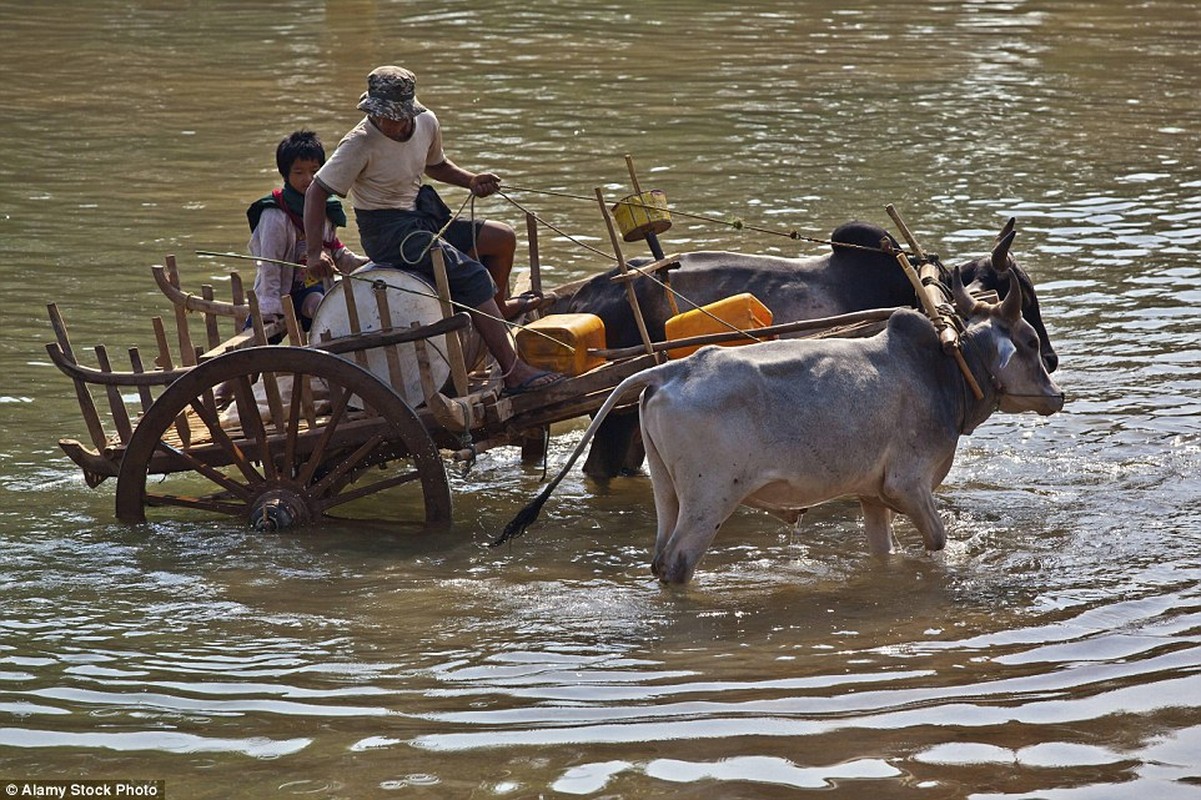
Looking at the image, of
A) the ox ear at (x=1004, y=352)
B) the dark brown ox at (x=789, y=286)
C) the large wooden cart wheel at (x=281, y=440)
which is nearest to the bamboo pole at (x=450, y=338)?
the large wooden cart wheel at (x=281, y=440)

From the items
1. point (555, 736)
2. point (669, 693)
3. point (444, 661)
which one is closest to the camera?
point (555, 736)

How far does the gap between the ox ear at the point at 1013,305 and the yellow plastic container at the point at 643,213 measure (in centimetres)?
175

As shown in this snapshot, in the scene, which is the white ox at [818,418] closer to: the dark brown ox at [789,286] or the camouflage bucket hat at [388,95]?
the dark brown ox at [789,286]

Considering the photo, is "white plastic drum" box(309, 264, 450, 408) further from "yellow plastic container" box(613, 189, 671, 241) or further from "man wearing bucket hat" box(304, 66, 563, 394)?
"yellow plastic container" box(613, 189, 671, 241)

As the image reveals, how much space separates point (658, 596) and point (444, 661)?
1138mm

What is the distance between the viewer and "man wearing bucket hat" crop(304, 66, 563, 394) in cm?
746

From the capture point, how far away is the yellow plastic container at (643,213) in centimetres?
810

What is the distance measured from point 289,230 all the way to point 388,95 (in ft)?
3.68

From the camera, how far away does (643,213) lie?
814 cm

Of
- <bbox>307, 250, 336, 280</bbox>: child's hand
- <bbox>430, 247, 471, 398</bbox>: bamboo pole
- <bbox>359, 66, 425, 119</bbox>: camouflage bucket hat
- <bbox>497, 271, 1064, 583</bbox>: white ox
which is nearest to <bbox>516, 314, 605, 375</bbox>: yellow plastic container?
<bbox>430, 247, 471, 398</bbox>: bamboo pole

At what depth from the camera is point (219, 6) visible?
26.2 metres

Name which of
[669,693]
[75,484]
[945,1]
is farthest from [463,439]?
[945,1]

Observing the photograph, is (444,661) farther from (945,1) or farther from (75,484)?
(945,1)

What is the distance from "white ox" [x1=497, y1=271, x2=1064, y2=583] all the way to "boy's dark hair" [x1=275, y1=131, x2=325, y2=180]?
238 cm
